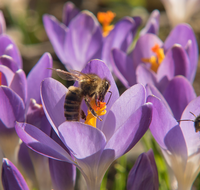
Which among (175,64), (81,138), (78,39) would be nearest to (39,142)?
(81,138)

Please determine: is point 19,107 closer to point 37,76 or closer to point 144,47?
point 37,76

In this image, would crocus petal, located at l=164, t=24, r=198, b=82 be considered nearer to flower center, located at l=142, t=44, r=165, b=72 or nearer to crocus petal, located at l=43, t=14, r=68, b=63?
flower center, located at l=142, t=44, r=165, b=72

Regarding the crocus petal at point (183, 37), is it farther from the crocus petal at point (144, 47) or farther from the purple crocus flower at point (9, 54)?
the purple crocus flower at point (9, 54)

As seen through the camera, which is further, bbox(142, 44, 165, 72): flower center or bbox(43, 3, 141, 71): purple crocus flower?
bbox(43, 3, 141, 71): purple crocus flower

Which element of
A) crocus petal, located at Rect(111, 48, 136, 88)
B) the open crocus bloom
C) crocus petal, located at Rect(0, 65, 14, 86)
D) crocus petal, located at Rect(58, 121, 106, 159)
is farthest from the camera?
the open crocus bloom

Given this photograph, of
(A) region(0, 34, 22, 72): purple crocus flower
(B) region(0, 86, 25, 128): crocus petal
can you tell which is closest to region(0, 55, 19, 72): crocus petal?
(A) region(0, 34, 22, 72): purple crocus flower

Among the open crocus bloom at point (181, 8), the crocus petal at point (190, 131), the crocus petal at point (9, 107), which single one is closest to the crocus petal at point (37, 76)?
the crocus petal at point (9, 107)

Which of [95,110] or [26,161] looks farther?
[26,161]
